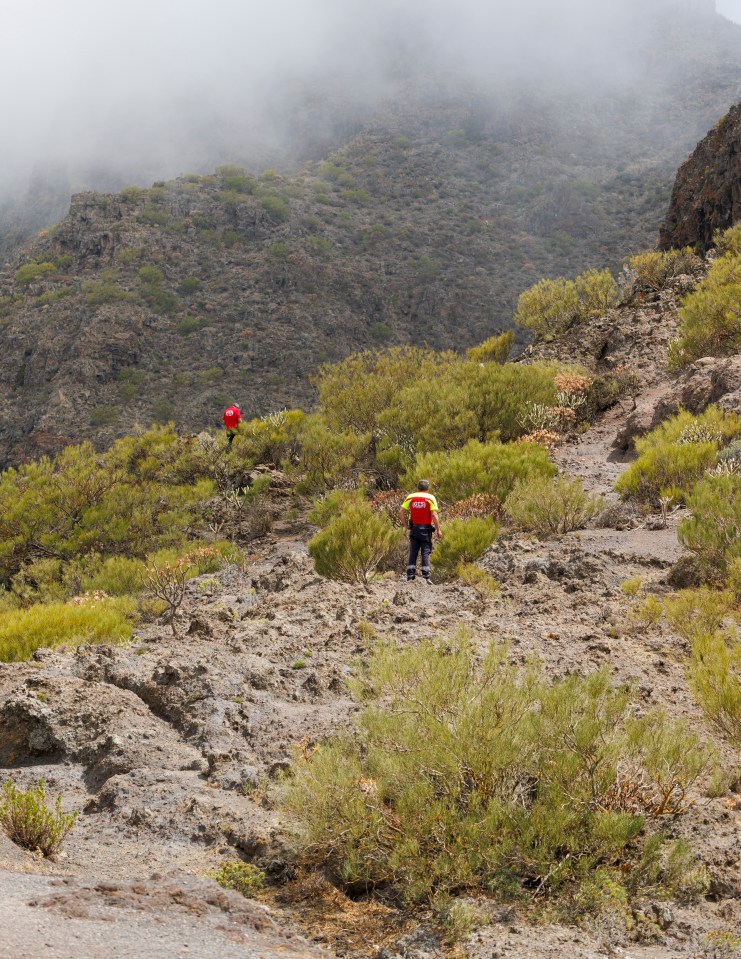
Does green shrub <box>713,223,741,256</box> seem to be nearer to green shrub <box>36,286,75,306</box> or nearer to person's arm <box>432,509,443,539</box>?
person's arm <box>432,509,443,539</box>

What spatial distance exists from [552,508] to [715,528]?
3224mm

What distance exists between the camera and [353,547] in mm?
11094

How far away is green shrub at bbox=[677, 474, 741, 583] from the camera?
27.2 ft

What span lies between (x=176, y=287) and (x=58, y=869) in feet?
156

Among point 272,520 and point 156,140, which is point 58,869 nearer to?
point 272,520

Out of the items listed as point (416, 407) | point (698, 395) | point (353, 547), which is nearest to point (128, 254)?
point (416, 407)

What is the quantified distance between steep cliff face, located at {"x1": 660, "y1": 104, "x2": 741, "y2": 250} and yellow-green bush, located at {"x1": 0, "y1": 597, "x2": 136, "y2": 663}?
77.5 ft

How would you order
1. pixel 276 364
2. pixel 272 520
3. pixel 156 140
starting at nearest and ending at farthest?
pixel 272 520
pixel 276 364
pixel 156 140

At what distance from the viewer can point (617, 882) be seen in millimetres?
3867

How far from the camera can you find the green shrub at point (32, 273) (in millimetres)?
48781

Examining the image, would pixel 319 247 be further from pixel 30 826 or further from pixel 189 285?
pixel 30 826

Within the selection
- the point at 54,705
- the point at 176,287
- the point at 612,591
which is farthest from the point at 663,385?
the point at 176,287

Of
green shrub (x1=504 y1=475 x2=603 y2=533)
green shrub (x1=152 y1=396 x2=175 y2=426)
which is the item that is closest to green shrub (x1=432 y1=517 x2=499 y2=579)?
green shrub (x1=504 y1=475 x2=603 y2=533)

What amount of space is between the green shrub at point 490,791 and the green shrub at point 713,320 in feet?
49.1
